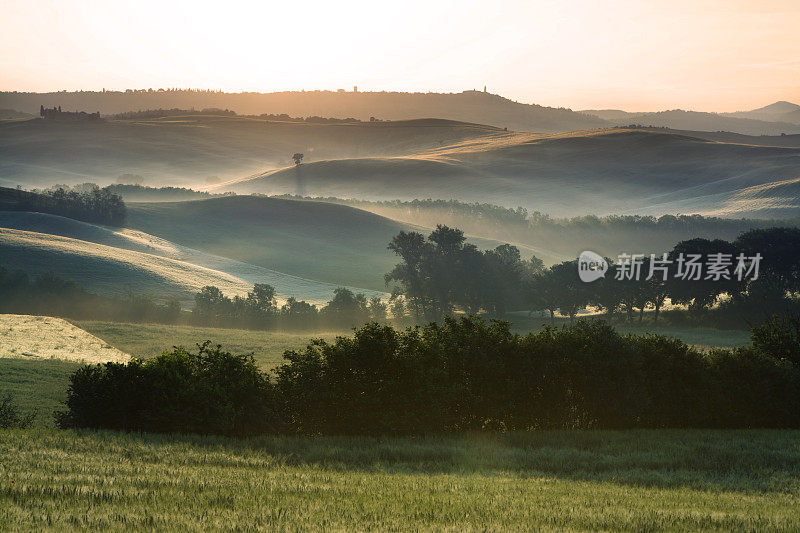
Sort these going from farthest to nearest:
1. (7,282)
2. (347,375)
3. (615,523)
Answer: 1. (7,282)
2. (347,375)
3. (615,523)

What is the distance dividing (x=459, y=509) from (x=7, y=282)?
81470 mm

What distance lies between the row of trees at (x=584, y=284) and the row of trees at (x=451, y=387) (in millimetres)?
55206

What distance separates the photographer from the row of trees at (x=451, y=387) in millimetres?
20094

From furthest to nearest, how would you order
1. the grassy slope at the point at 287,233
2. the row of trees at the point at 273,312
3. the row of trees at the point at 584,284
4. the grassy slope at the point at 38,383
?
the grassy slope at the point at 287,233 < the row of trees at the point at 273,312 < the row of trees at the point at 584,284 < the grassy slope at the point at 38,383

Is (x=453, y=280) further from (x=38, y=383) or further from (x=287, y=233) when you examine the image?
(x=287, y=233)

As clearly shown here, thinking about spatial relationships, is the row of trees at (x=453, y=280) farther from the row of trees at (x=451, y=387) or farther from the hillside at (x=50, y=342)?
the row of trees at (x=451, y=387)

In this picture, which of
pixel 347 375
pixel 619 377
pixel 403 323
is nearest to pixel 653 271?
pixel 403 323

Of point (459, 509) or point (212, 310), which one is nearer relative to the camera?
point (459, 509)

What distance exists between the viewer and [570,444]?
21.2 metres

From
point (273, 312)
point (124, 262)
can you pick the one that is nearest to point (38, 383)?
point (273, 312)

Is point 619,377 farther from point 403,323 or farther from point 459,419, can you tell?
point 403,323

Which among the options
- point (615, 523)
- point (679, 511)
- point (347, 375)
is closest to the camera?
point (615, 523)
